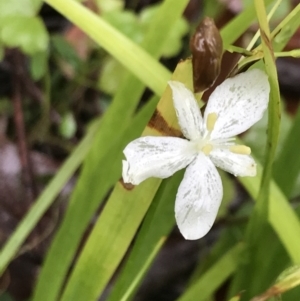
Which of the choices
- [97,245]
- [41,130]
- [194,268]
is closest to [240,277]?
[97,245]

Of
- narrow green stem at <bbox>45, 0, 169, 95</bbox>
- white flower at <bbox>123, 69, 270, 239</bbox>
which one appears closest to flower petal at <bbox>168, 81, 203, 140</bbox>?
white flower at <bbox>123, 69, 270, 239</bbox>

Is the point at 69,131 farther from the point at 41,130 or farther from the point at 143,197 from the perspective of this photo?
the point at 143,197

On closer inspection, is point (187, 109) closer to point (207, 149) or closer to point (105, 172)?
point (207, 149)

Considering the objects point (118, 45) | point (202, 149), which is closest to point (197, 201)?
point (202, 149)

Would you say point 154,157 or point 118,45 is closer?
point 154,157

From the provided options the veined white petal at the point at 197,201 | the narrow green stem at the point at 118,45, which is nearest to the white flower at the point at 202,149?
the veined white petal at the point at 197,201

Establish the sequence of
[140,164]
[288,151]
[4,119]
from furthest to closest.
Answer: [4,119] < [288,151] < [140,164]

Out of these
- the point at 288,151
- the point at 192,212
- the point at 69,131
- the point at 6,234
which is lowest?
the point at 192,212
